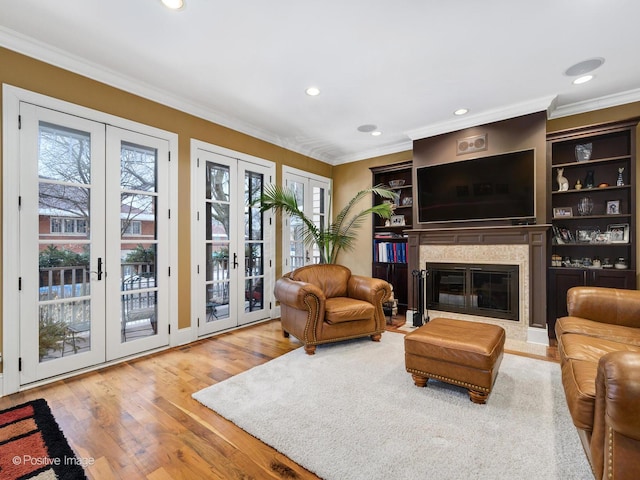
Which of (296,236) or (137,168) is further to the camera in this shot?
(296,236)

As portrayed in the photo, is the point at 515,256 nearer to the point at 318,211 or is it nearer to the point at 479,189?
the point at 479,189

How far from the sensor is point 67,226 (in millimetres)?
2625

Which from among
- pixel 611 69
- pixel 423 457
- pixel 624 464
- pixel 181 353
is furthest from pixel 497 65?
pixel 181 353

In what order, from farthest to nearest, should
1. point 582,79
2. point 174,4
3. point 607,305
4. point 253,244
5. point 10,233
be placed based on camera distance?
1. point 253,244
2. point 582,79
3. point 607,305
4. point 10,233
5. point 174,4

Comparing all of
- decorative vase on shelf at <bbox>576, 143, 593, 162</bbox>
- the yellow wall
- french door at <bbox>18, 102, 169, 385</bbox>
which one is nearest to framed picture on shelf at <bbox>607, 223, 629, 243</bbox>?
decorative vase on shelf at <bbox>576, 143, 593, 162</bbox>

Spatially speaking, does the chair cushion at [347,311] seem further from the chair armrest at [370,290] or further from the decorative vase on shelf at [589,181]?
the decorative vase on shelf at [589,181]

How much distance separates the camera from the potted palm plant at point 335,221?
4.32m

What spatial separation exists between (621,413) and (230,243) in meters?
3.74

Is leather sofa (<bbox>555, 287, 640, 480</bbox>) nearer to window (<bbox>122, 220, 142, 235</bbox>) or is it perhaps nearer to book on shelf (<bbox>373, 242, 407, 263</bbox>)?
book on shelf (<bbox>373, 242, 407, 263</bbox>)

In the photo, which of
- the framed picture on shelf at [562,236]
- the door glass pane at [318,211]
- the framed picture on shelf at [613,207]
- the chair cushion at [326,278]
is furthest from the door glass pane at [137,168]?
the framed picture on shelf at [613,207]

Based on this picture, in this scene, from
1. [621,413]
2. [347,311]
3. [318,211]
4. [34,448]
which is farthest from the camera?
[318,211]

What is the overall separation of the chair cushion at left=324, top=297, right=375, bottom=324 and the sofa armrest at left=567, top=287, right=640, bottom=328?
1.83 m

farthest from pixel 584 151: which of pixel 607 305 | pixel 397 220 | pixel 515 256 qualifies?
pixel 397 220

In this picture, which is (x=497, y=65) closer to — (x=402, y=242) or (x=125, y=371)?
(x=402, y=242)
